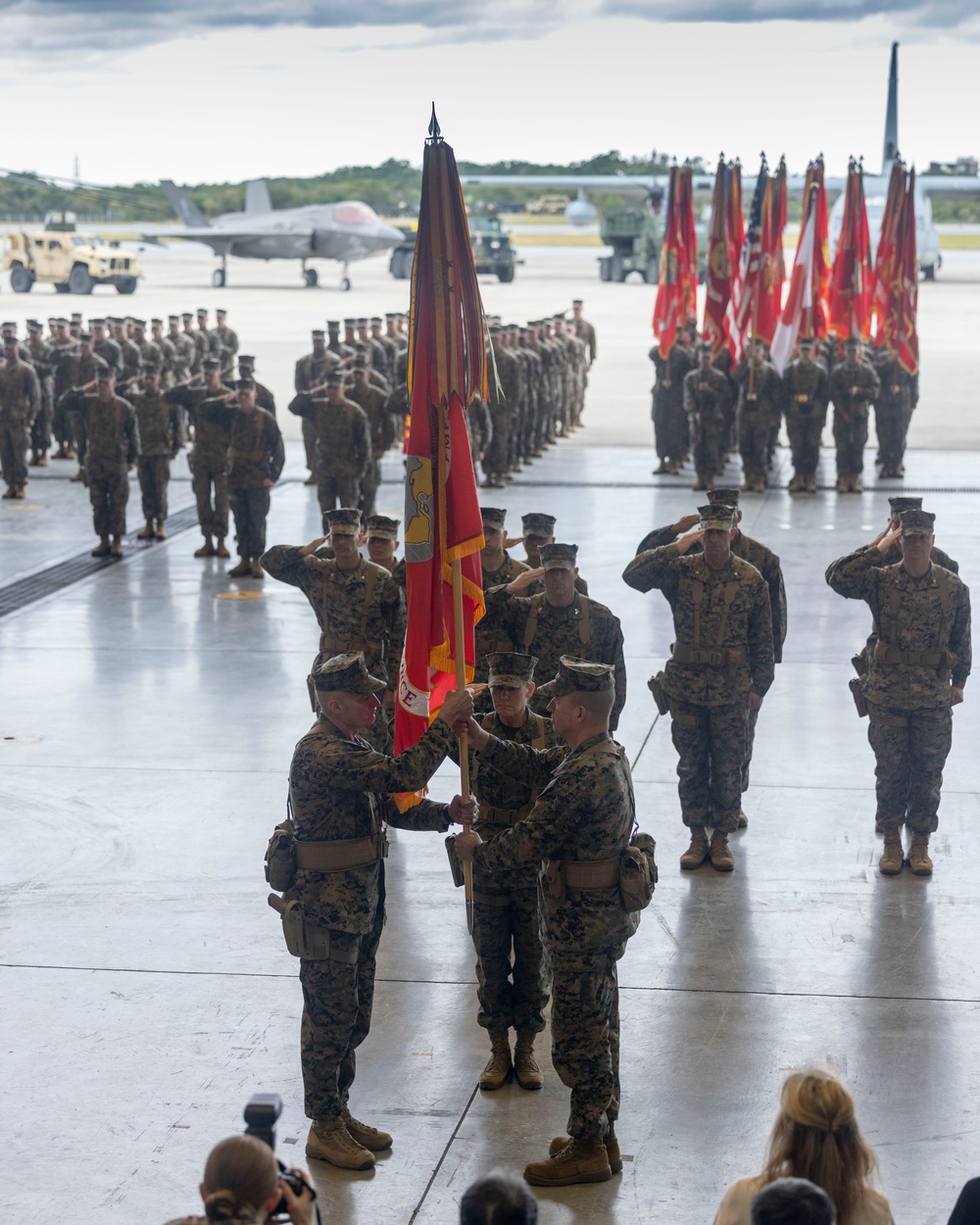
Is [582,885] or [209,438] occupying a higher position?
[209,438]

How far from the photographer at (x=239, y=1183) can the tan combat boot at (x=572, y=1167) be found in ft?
6.47

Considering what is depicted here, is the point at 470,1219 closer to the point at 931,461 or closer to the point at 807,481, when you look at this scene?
the point at 807,481

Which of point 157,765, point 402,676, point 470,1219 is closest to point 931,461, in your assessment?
point 157,765

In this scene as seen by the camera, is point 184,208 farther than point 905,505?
Yes

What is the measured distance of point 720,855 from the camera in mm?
7707

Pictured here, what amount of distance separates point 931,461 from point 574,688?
1713 centimetres

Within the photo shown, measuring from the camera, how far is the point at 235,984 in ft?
21.0

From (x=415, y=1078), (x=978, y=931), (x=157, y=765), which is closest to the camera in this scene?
(x=415, y=1078)

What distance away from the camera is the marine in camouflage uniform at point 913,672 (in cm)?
757

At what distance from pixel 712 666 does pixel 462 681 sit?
2.54 meters

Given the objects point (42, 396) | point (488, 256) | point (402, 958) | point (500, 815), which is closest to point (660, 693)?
point (402, 958)

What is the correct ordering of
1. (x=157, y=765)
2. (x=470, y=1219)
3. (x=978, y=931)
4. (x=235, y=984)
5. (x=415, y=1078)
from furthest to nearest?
(x=157, y=765), (x=978, y=931), (x=235, y=984), (x=415, y=1078), (x=470, y=1219)

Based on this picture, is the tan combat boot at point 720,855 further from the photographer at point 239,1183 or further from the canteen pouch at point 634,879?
the photographer at point 239,1183

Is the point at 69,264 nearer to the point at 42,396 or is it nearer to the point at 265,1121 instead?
the point at 42,396
